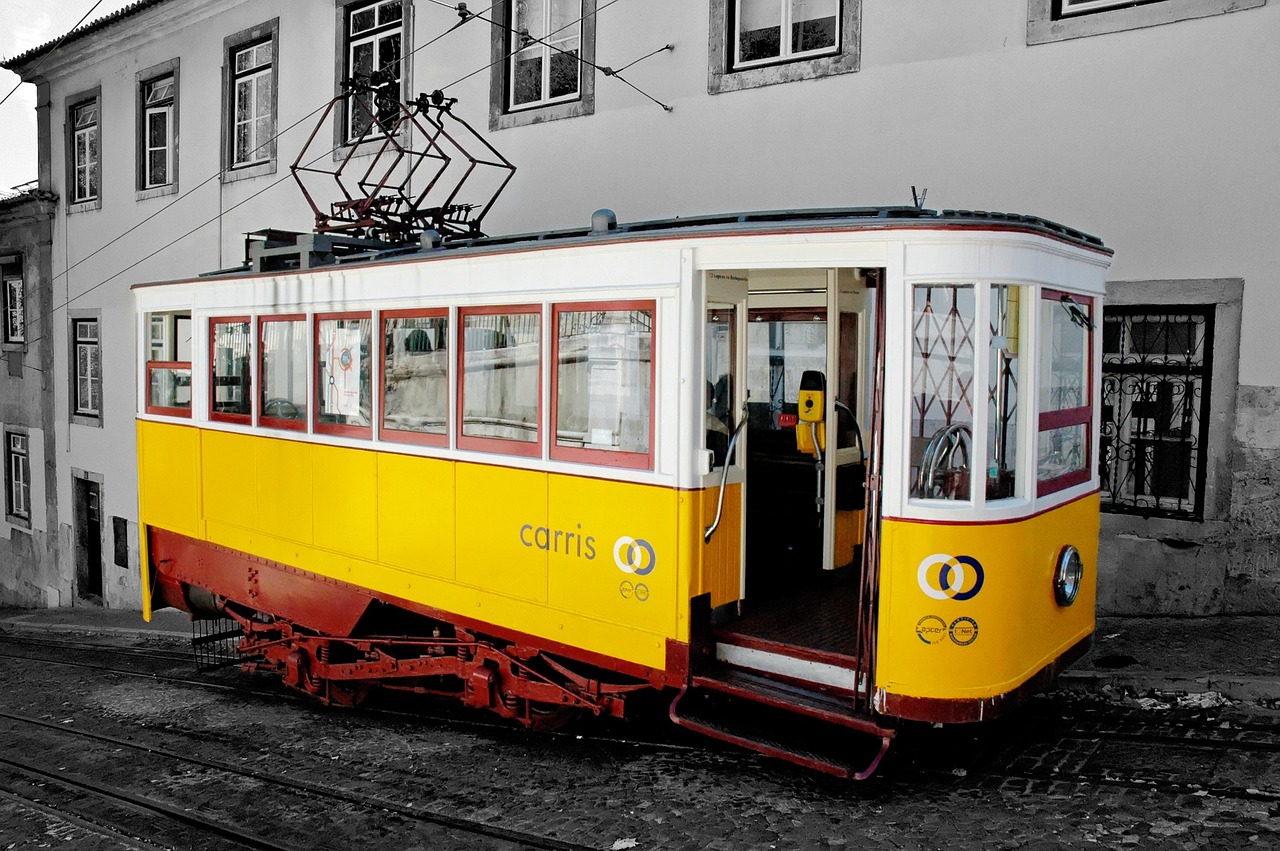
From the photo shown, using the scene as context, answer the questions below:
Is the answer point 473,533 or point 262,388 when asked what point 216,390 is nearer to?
point 262,388

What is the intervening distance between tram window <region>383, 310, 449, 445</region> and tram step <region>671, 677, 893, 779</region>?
89.2 inches

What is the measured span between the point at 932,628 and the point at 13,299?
65.8 ft

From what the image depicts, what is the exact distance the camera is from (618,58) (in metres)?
10.6

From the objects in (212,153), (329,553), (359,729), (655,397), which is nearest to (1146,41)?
(655,397)

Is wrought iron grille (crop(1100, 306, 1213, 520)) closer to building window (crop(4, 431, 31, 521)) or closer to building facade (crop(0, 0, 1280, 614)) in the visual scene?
building facade (crop(0, 0, 1280, 614))

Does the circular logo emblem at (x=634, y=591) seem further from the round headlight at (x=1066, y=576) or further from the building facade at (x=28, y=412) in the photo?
the building facade at (x=28, y=412)

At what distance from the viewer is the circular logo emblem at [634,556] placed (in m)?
5.46

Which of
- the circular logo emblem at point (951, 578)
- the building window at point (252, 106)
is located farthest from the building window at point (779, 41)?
the building window at point (252, 106)

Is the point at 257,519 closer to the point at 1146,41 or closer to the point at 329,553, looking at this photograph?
the point at 329,553

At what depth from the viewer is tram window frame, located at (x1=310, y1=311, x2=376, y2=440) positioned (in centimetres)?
706

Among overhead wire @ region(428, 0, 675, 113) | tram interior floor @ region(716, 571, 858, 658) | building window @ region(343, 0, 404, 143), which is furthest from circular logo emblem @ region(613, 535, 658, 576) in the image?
building window @ region(343, 0, 404, 143)

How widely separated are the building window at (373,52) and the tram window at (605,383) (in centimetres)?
802

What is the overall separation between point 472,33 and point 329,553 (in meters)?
7.05

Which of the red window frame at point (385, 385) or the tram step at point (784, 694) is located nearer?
the tram step at point (784, 694)
